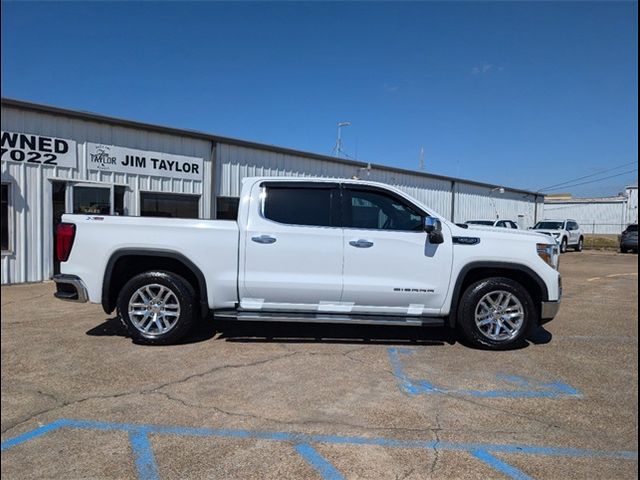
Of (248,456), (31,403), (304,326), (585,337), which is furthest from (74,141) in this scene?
(585,337)

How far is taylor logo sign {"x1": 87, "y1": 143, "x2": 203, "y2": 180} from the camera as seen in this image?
1089 centimetres

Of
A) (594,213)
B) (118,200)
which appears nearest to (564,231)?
(118,200)

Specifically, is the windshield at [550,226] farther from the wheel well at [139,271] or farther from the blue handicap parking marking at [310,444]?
the blue handicap parking marking at [310,444]

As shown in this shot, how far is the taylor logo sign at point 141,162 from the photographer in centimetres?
1089

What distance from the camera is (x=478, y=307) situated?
17.9ft

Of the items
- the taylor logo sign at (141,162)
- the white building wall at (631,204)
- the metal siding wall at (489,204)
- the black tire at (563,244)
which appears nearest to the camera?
the taylor logo sign at (141,162)

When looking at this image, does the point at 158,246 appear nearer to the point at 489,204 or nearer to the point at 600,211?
the point at 489,204

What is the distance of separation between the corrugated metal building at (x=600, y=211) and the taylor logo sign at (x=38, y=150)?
55.5m

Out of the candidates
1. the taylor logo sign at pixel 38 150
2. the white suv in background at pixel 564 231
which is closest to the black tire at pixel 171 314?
the taylor logo sign at pixel 38 150

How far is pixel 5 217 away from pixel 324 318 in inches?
315

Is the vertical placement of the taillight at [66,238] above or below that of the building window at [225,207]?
below

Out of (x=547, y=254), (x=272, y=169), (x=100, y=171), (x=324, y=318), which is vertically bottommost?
(x=324, y=318)

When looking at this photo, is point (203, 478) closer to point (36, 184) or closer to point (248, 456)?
point (248, 456)

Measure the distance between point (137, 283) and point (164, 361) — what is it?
41.3 inches
